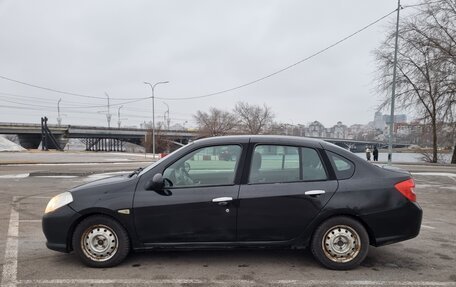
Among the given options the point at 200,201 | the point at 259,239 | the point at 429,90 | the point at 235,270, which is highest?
the point at 429,90

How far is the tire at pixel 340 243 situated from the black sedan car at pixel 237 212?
0.04ft

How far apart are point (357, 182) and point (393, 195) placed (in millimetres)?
449

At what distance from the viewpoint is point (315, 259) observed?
4875 mm

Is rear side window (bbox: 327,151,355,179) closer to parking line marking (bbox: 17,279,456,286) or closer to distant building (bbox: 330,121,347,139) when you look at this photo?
parking line marking (bbox: 17,279,456,286)

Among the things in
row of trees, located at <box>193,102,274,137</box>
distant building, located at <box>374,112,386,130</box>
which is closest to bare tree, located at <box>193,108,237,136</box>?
row of trees, located at <box>193,102,274,137</box>

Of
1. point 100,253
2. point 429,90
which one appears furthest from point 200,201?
point 429,90

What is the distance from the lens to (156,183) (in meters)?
4.48

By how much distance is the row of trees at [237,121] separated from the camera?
83250 mm

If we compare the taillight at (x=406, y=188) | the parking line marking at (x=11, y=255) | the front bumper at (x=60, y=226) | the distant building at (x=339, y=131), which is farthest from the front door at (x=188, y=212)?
the distant building at (x=339, y=131)

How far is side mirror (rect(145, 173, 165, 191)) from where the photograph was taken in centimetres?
448

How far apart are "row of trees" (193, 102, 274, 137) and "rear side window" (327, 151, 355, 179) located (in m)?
76.5

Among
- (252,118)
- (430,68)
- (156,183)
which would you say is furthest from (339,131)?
(156,183)

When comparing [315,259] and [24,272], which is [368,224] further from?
[24,272]

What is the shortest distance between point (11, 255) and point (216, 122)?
7970 centimetres
